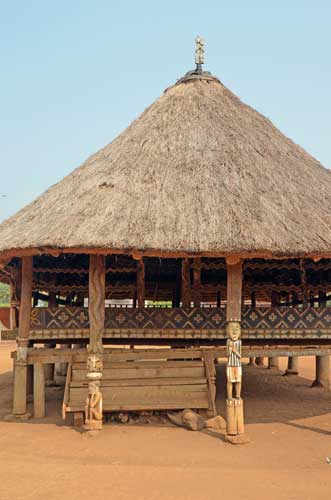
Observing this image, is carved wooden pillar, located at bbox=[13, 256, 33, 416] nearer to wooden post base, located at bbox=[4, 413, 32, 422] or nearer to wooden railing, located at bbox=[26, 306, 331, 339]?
wooden post base, located at bbox=[4, 413, 32, 422]

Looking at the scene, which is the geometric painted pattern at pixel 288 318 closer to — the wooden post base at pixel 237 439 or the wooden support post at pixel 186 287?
the wooden support post at pixel 186 287

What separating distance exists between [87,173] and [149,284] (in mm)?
5324

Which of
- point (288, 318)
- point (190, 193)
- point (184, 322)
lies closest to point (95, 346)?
point (184, 322)

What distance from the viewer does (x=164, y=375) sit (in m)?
9.32

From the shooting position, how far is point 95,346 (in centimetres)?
863

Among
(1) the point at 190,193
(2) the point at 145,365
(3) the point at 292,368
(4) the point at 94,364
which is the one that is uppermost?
(1) the point at 190,193

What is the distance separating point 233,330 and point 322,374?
6470 mm

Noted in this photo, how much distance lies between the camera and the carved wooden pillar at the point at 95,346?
8.32 m

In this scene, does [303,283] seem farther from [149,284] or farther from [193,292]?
[149,284]

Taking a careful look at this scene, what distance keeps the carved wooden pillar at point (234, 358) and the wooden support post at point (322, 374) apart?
598cm

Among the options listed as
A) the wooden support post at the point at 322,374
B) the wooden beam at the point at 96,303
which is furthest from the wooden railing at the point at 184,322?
the wooden support post at the point at 322,374

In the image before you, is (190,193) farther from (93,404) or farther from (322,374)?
(322,374)

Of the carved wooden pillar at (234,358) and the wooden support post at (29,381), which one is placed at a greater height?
the carved wooden pillar at (234,358)

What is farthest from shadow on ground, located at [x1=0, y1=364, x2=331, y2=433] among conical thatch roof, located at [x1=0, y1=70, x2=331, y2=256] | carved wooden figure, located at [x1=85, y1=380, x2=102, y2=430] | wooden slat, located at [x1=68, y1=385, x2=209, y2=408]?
conical thatch roof, located at [x1=0, y1=70, x2=331, y2=256]
